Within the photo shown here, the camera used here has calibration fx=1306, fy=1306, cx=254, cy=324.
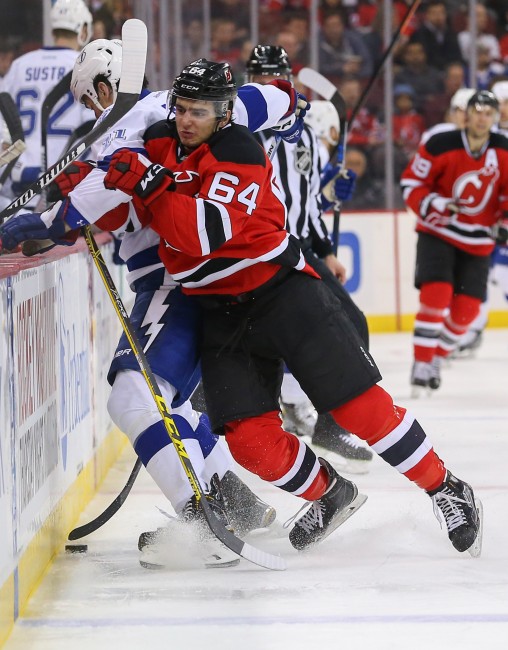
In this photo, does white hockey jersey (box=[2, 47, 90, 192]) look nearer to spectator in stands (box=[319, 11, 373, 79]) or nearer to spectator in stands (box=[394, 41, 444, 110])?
spectator in stands (box=[319, 11, 373, 79])

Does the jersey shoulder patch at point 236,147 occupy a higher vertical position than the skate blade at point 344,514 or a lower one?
higher

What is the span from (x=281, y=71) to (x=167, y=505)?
1.34 metres

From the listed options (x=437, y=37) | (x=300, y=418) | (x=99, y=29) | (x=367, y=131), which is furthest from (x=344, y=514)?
(x=437, y=37)

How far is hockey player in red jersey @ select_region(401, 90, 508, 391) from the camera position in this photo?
5.49m

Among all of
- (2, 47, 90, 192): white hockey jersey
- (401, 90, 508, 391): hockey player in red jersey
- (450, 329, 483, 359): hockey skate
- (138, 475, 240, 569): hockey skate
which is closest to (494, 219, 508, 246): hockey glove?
(401, 90, 508, 391): hockey player in red jersey

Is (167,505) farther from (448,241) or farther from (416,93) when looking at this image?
(416,93)

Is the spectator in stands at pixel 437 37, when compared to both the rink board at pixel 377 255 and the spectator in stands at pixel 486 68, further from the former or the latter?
the rink board at pixel 377 255

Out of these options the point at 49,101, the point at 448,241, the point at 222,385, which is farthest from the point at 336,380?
the point at 448,241

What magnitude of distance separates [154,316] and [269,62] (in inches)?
50.4

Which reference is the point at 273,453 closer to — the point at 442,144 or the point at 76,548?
the point at 76,548

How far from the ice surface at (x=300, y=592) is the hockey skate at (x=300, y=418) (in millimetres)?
753

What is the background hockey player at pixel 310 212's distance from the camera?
154 inches

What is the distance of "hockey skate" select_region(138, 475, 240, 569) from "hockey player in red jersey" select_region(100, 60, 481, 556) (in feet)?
0.51

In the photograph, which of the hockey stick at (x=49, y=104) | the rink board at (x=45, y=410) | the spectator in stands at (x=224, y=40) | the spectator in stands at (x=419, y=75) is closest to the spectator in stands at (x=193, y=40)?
the spectator in stands at (x=224, y=40)
